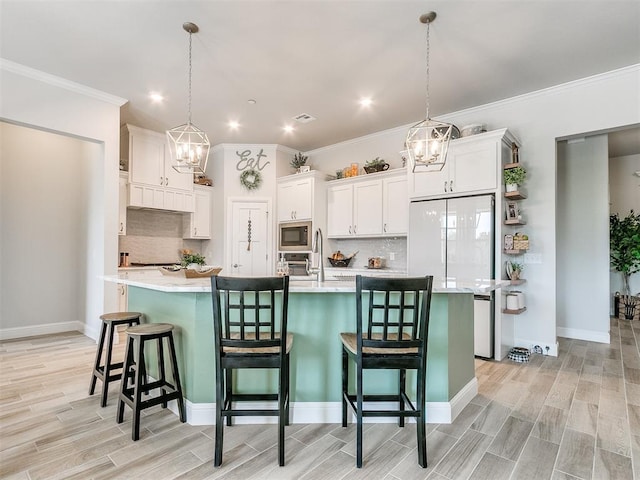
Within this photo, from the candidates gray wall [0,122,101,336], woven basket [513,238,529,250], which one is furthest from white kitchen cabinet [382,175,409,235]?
gray wall [0,122,101,336]

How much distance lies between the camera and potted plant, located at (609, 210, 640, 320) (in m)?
5.96

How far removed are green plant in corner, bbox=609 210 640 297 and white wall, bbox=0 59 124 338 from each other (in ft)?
26.6

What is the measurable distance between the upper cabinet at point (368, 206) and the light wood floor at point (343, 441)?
2493 mm

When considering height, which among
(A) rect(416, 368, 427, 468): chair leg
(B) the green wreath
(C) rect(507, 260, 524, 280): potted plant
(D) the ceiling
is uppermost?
(D) the ceiling

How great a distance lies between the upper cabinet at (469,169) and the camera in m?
3.88

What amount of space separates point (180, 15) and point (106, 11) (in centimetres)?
57

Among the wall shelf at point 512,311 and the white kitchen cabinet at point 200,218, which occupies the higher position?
the white kitchen cabinet at point 200,218

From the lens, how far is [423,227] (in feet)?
14.2

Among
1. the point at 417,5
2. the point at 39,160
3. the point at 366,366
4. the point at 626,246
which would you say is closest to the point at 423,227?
the point at 417,5

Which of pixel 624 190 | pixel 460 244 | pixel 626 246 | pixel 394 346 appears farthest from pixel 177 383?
pixel 624 190

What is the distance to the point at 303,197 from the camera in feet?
18.7

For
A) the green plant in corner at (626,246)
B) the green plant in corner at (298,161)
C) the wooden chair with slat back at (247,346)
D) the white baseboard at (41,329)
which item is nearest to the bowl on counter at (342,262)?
→ the green plant in corner at (298,161)

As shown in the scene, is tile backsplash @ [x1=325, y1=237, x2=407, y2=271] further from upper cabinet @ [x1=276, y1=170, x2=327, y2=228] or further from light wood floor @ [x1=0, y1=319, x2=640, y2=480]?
light wood floor @ [x1=0, y1=319, x2=640, y2=480]

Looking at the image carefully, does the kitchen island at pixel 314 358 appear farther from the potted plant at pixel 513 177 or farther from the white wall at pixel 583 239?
the white wall at pixel 583 239
